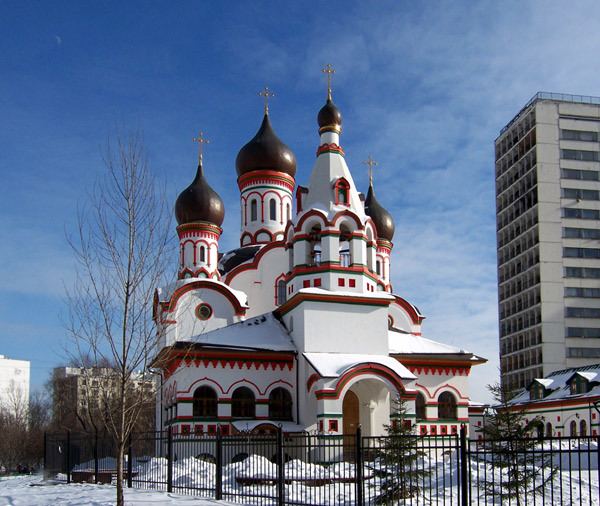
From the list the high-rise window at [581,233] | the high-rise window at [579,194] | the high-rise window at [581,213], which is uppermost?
the high-rise window at [579,194]

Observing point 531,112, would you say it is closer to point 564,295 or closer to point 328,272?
point 564,295

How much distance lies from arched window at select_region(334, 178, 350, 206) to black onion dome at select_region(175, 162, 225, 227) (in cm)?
806

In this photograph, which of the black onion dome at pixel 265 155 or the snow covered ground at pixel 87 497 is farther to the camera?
the black onion dome at pixel 265 155

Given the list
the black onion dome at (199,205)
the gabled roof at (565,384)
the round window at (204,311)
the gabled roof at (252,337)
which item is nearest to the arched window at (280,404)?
the gabled roof at (252,337)

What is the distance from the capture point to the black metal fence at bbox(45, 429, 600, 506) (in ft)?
37.5

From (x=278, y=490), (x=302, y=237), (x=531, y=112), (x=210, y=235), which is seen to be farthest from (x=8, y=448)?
(x=531, y=112)

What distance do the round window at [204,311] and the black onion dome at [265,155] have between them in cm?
829

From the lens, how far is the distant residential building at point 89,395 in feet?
44.5

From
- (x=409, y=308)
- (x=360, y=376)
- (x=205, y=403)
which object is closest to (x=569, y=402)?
(x=409, y=308)

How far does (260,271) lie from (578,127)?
29976mm

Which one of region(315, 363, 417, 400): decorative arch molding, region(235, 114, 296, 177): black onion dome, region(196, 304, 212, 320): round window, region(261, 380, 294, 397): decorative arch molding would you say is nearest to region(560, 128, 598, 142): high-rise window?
region(235, 114, 296, 177): black onion dome

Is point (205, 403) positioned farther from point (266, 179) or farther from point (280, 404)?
point (266, 179)

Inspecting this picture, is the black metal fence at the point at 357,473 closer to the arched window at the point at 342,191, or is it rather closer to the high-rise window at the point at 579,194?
the arched window at the point at 342,191

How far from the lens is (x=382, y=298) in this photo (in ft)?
81.5
